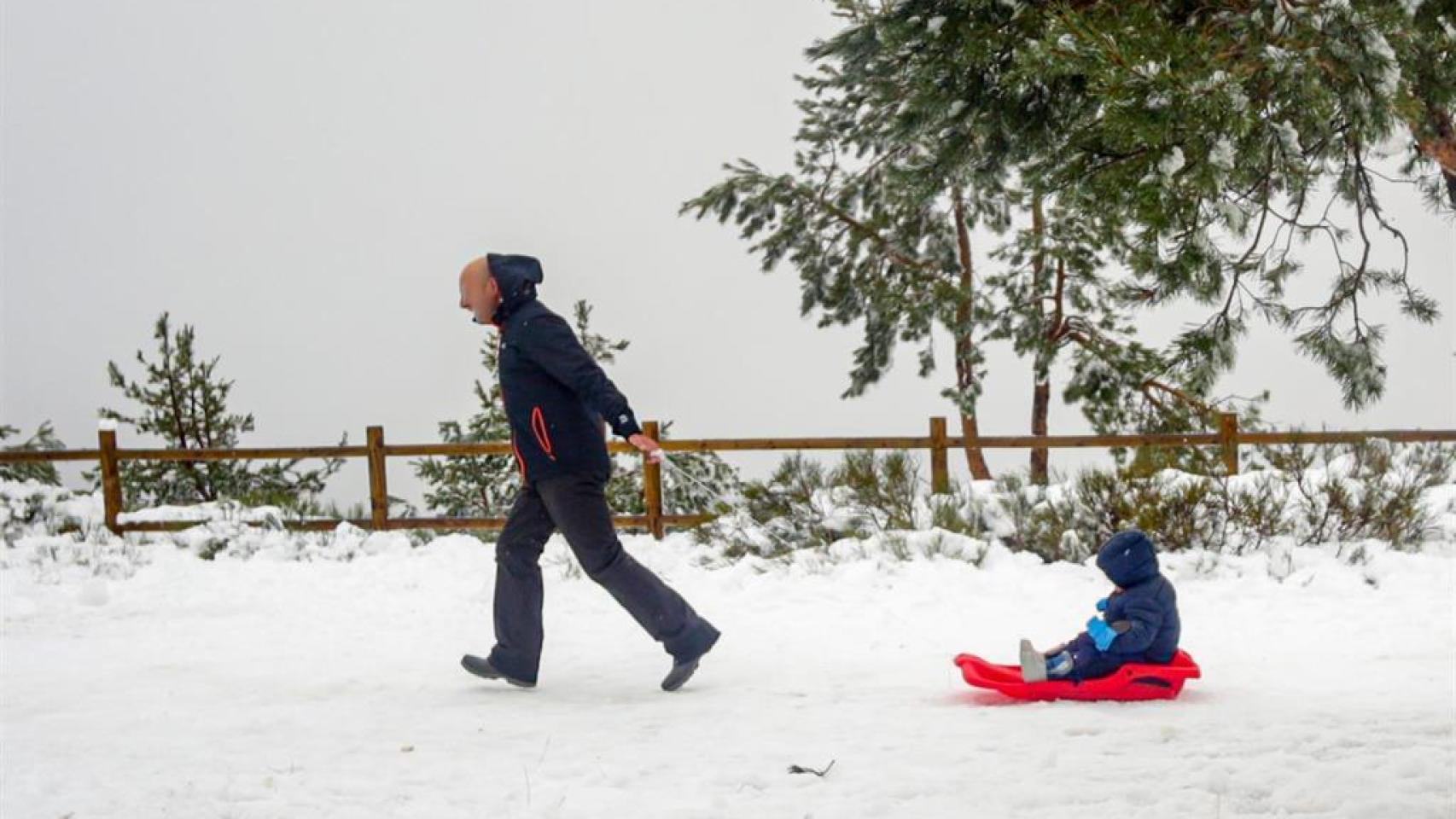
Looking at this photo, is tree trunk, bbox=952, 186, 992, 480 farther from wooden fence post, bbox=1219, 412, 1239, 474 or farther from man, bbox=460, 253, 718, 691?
man, bbox=460, 253, 718, 691

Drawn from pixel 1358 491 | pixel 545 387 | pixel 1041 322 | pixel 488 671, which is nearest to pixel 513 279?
pixel 545 387

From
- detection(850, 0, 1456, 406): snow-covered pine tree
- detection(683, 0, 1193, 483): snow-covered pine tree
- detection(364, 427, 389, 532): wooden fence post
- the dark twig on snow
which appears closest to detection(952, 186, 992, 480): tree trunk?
detection(683, 0, 1193, 483): snow-covered pine tree

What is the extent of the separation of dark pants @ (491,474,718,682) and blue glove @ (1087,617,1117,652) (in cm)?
178

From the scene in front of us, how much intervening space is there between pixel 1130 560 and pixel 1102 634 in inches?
13.8

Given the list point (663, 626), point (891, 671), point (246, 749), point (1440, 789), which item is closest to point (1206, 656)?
point (891, 671)

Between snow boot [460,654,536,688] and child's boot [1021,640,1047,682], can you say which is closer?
child's boot [1021,640,1047,682]

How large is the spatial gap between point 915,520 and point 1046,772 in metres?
6.22

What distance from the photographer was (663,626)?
19.7 feet

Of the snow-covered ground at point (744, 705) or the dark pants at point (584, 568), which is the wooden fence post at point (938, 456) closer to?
the snow-covered ground at point (744, 705)

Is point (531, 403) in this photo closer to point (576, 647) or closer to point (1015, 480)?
point (576, 647)

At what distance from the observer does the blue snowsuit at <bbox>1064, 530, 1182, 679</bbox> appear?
5.53 metres

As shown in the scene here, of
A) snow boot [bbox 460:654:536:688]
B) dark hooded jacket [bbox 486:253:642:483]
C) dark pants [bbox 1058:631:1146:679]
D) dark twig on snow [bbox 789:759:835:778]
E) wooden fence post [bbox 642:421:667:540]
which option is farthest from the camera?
wooden fence post [bbox 642:421:667:540]

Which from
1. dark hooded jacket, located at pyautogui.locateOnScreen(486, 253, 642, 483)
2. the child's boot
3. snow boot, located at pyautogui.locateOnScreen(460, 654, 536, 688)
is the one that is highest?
dark hooded jacket, located at pyautogui.locateOnScreen(486, 253, 642, 483)

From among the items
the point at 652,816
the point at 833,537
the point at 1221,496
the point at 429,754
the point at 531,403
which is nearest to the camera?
the point at 652,816
